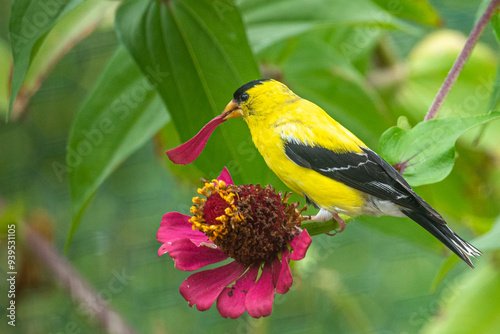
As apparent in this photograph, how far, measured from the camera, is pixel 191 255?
390 millimetres

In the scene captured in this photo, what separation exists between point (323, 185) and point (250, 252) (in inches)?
2.9

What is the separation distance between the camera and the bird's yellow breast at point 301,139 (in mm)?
409

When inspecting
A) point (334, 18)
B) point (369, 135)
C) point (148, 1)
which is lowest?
point (369, 135)

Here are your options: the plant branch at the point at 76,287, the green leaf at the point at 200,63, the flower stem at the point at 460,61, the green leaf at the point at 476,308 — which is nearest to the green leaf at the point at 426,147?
the flower stem at the point at 460,61

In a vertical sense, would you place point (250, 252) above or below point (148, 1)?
below

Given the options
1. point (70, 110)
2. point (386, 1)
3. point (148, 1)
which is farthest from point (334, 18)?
point (70, 110)

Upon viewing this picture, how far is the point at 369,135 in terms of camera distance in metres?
0.72

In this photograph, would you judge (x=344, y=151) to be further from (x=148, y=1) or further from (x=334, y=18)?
(x=334, y=18)

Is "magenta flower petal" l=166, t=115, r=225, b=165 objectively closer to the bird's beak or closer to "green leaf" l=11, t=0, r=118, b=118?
the bird's beak

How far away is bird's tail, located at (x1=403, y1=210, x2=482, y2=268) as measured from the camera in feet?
1.10

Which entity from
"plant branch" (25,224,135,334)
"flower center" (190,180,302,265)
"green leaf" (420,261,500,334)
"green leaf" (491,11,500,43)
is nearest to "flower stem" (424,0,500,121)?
"green leaf" (491,11,500,43)

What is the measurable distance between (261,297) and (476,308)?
1.66ft

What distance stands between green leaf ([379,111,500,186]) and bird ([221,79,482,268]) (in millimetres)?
22

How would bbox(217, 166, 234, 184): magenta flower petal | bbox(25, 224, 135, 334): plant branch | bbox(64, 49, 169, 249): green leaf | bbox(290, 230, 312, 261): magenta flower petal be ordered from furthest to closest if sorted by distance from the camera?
bbox(25, 224, 135, 334): plant branch < bbox(64, 49, 169, 249): green leaf < bbox(217, 166, 234, 184): magenta flower petal < bbox(290, 230, 312, 261): magenta flower petal
